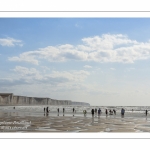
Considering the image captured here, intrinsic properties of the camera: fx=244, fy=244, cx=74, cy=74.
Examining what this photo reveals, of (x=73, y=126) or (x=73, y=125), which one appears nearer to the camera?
(x=73, y=126)
